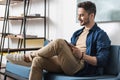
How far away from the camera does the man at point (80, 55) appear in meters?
2.44

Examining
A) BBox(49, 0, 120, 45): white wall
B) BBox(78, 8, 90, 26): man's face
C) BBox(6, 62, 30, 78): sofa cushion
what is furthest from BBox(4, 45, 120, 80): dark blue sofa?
BBox(49, 0, 120, 45): white wall

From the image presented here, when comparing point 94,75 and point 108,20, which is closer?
point 94,75

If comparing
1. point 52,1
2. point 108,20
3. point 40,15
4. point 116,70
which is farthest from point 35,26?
point 116,70

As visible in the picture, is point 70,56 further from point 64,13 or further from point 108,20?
point 64,13

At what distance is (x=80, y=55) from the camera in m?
2.44

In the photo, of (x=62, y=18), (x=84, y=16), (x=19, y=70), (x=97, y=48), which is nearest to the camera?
(x=97, y=48)

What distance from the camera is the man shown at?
7.99 ft

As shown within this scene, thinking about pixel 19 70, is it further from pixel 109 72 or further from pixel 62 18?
pixel 62 18

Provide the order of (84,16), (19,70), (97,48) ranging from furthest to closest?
(19,70) < (84,16) < (97,48)

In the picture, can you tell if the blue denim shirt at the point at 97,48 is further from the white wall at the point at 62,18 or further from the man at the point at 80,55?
the white wall at the point at 62,18

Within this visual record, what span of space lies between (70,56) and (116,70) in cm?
52

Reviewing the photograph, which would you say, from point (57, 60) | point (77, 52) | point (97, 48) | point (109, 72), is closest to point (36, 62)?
point (57, 60)

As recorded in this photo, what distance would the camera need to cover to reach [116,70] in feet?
8.28

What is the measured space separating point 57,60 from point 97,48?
45cm
